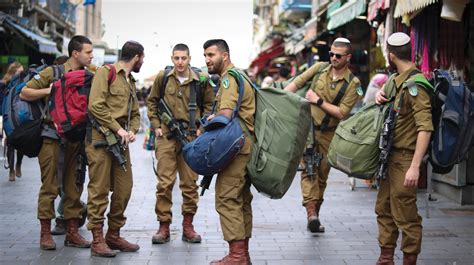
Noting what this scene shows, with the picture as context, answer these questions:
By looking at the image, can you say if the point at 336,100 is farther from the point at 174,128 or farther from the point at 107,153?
the point at 107,153

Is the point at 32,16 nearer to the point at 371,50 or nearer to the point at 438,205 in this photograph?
the point at 371,50

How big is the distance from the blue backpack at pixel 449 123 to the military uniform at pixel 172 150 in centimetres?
272

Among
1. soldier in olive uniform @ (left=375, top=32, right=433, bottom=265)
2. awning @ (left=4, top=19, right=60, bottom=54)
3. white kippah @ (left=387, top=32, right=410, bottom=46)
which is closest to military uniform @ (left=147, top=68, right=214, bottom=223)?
soldier in olive uniform @ (left=375, top=32, right=433, bottom=265)

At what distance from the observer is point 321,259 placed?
7.53 m

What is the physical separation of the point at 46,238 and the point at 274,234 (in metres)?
2.34

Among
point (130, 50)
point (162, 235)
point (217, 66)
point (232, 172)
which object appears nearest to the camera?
point (232, 172)

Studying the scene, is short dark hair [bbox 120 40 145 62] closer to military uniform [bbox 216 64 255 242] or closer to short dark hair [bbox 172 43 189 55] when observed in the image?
short dark hair [bbox 172 43 189 55]

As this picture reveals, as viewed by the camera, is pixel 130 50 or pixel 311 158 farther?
pixel 311 158

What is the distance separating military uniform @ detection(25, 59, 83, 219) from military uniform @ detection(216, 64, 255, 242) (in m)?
1.89

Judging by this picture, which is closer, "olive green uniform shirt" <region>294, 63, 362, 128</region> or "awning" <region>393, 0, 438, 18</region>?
"olive green uniform shirt" <region>294, 63, 362, 128</region>

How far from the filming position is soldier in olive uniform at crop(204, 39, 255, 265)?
665cm

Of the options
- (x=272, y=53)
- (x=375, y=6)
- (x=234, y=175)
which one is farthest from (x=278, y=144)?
(x=272, y=53)

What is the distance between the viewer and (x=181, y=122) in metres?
8.49

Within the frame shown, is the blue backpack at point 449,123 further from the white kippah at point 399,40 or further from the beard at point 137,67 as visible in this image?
the beard at point 137,67
